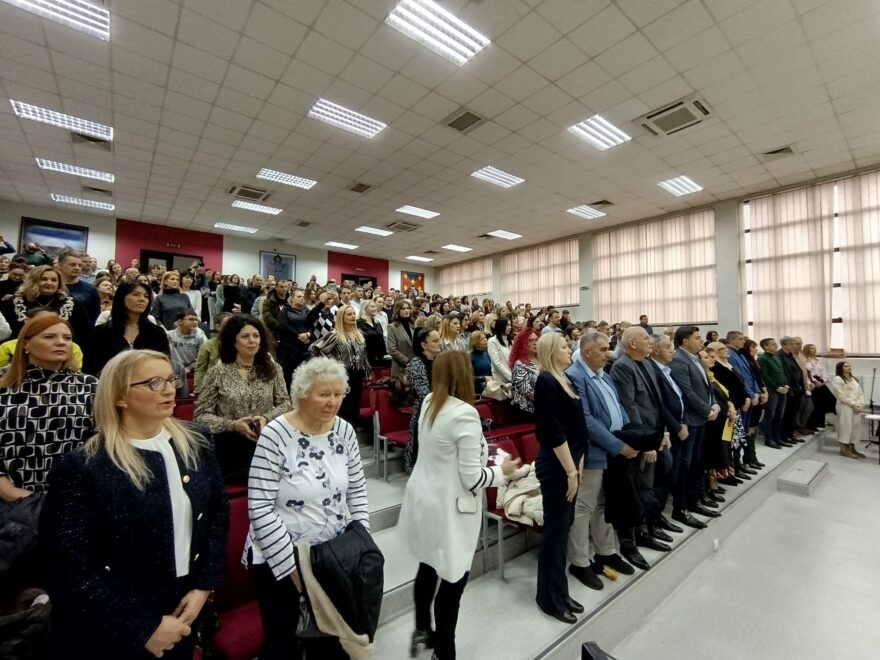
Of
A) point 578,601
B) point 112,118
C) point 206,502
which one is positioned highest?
point 112,118

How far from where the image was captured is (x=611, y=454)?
7.49 ft

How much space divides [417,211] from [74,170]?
240 inches

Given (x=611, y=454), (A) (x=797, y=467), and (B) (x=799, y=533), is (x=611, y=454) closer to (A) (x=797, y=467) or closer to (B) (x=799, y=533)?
(B) (x=799, y=533)

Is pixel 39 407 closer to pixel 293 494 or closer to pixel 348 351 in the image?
pixel 293 494

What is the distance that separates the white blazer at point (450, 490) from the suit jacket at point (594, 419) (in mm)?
788

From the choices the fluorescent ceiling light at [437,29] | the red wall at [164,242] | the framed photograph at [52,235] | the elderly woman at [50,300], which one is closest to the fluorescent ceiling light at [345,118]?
the fluorescent ceiling light at [437,29]

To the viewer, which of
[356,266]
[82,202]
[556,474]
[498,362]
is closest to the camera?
[556,474]

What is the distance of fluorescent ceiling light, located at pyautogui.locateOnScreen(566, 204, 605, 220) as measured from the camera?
899 cm

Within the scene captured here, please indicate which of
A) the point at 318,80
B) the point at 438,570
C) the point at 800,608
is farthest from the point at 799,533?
the point at 318,80

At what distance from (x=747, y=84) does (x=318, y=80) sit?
16.0 feet

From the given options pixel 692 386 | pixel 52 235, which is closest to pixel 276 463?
pixel 692 386

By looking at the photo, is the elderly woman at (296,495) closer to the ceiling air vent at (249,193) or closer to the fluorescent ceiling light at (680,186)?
the ceiling air vent at (249,193)

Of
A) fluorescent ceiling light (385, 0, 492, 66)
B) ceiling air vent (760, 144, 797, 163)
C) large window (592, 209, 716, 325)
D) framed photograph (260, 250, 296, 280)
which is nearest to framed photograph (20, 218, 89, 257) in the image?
framed photograph (260, 250, 296, 280)

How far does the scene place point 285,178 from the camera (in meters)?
7.35
